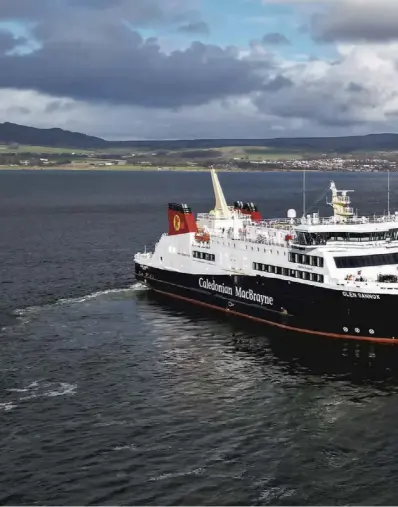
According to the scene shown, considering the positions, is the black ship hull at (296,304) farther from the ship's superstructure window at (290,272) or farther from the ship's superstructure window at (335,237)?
the ship's superstructure window at (335,237)

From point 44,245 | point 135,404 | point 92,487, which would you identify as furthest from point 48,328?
point 44,245

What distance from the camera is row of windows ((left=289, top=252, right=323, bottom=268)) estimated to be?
6089 centimetres

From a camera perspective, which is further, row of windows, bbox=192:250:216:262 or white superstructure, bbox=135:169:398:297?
row of windows, bbox=192:250:216:262

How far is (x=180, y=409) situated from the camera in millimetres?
45469

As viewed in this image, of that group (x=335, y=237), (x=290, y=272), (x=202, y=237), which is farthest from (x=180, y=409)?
(x=202, y=237)

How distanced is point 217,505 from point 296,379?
18.5m

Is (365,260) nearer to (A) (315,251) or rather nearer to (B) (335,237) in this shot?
(B) (335,237)

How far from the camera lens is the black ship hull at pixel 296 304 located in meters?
57.4

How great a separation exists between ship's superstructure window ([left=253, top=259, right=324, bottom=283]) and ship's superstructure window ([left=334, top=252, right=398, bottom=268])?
218 cm

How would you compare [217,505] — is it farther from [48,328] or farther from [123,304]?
[123,304]

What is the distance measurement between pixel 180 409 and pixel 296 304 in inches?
819

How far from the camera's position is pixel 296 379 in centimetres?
5112

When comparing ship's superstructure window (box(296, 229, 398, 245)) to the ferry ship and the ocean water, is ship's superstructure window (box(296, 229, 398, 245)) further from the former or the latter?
the ocean water

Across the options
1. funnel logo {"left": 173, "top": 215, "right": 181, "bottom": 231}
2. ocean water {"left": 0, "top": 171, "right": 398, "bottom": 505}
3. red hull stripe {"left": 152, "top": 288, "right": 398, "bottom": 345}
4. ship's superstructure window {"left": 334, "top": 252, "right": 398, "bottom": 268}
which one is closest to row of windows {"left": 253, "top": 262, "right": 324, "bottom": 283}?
ship's superstructure window {"left": 334, "top": 252, "right": 398, "bottom": 268}
